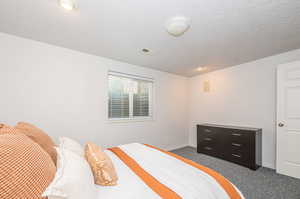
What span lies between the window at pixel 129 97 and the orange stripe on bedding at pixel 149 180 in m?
1.45

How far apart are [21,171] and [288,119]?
11.8 feet

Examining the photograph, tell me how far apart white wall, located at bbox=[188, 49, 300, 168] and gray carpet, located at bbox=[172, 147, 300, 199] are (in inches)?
18.6

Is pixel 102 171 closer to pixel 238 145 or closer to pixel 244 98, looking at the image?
pixel 238 145

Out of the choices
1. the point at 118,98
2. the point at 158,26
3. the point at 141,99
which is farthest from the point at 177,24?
the point at 141,99

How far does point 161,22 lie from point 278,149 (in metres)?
3.10

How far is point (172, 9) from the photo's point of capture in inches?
54.6

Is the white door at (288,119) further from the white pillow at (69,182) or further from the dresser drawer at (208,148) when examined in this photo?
the white pillow at (69,182)

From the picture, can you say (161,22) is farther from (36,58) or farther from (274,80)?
(274,80)

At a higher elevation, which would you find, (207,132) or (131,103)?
(131,103)

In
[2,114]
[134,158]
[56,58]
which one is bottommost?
[134,158]

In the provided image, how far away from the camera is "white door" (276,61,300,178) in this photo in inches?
86.6

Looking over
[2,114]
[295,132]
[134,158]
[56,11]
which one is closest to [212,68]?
[295,132]

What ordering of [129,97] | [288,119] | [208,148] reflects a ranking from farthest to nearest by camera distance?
[208,148]
[129,97]
[288,119]

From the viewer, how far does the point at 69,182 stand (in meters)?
0.65
